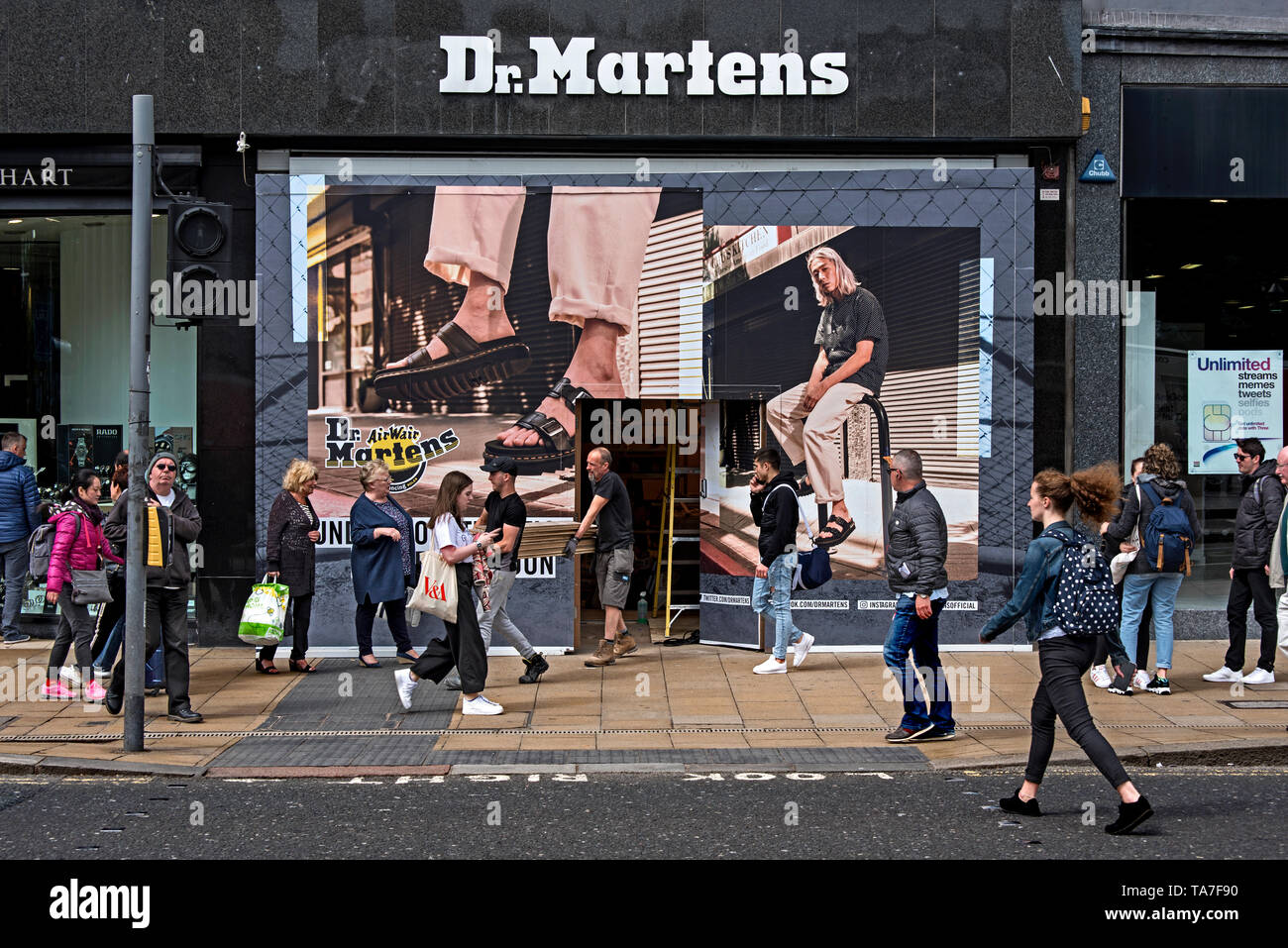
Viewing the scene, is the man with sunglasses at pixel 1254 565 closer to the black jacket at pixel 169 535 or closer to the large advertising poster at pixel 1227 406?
the large advertising poster at pixel 1227 406

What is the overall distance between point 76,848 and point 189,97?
8011mm

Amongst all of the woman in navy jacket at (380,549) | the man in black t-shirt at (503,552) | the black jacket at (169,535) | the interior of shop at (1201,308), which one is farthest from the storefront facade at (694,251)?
the black jacket at (169,535)

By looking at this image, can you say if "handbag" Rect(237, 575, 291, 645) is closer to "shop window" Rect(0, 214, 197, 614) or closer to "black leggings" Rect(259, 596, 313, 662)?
"black leggings" Rect(259, 596, 313, 662)

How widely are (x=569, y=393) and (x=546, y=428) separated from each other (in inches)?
15.8

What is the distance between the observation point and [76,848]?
6199mm

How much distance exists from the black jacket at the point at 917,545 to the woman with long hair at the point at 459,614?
3047mm

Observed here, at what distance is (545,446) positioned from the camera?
473 inches

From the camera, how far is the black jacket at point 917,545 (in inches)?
328

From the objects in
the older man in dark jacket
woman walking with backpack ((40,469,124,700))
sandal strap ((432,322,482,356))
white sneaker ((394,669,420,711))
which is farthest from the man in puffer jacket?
the older man in dark jacket

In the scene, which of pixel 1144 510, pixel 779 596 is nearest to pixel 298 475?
pixel 779 596

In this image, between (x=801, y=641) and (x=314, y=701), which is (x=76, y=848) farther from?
(x=801, y=641)

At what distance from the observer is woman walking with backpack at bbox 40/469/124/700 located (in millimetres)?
9586

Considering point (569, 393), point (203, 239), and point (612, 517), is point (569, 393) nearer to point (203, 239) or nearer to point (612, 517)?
point (612, 517)

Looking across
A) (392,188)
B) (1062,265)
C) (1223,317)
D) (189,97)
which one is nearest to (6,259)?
(189,97)
